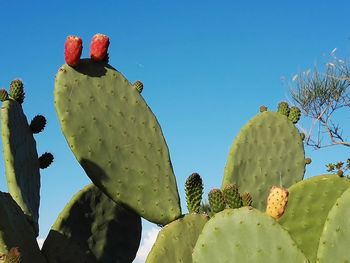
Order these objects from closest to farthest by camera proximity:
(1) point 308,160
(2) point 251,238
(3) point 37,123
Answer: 1. (2) point 251,238
2. (3) point 37,123
3. (1) point 308,160

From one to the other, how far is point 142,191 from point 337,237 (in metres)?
1.13

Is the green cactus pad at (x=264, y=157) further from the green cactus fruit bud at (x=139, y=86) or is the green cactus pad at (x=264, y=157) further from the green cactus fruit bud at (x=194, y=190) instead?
the green cactus fruit bud at (x=139, y=86)

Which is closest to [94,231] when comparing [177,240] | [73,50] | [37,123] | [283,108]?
[37,123]

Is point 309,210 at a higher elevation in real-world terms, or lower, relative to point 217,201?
higher

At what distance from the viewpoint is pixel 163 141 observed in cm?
355

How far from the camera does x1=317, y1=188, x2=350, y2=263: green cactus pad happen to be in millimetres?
2459

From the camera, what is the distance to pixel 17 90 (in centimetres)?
391

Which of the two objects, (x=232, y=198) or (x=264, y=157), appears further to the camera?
(x=264, y=157)

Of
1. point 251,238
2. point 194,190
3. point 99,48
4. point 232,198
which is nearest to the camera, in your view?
point 251,238

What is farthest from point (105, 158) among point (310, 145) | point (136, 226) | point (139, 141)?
point (310, 145)

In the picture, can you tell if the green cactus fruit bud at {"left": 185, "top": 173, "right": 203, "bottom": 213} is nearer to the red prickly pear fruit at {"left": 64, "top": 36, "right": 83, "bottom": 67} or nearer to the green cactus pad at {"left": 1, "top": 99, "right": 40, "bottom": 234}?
the red prickly pear fruit at {"left": 64, "top": 36, "right": 83, "bottom": 67}

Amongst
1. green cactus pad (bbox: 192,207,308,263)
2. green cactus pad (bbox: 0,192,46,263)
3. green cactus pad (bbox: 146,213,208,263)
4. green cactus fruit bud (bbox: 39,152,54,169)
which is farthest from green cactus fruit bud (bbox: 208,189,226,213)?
green cactus fruit bud (bbox: 39,152,54,169)

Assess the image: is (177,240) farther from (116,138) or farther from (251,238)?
(251,238)

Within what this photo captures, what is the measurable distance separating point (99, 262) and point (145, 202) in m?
0.77
